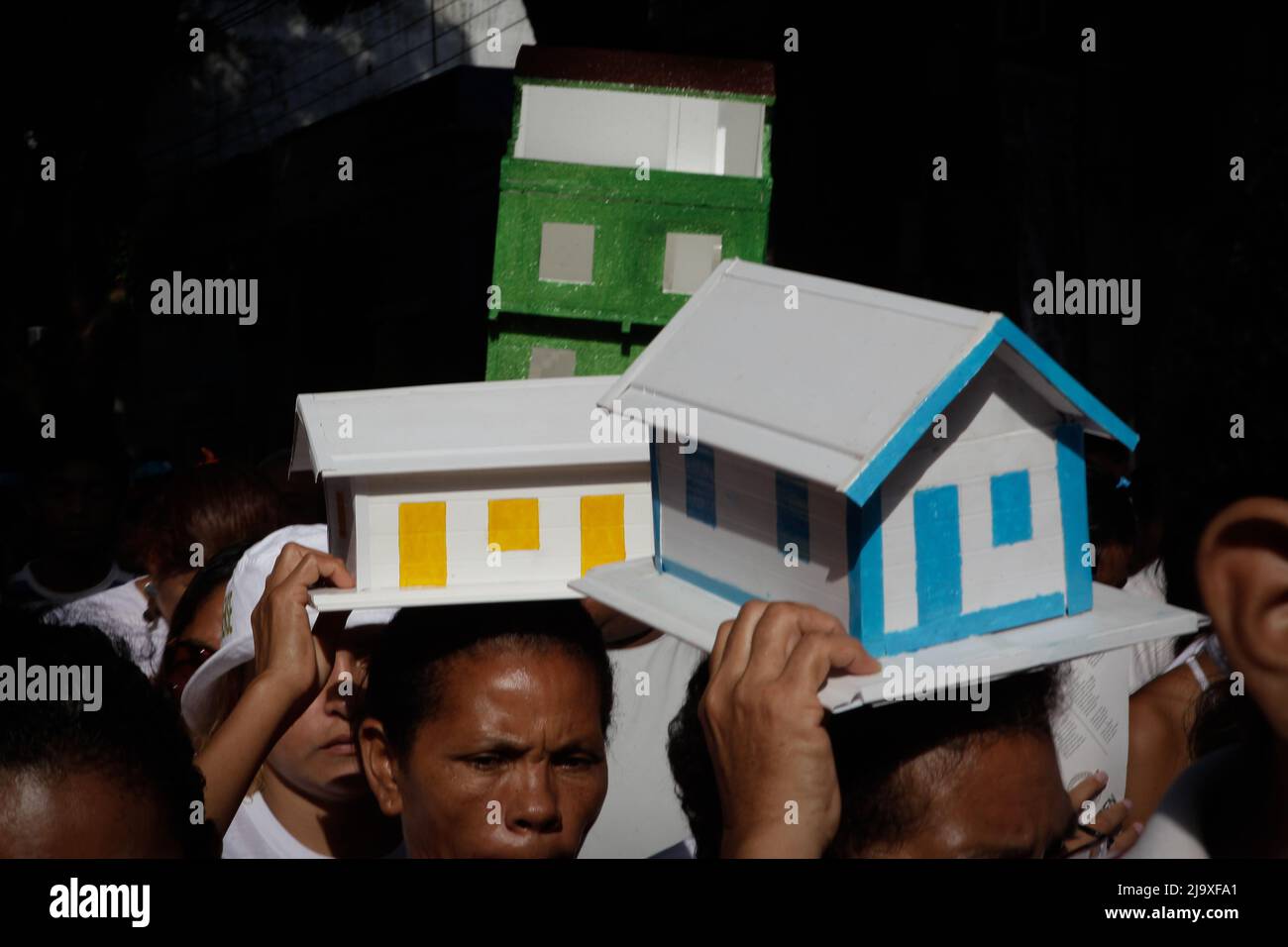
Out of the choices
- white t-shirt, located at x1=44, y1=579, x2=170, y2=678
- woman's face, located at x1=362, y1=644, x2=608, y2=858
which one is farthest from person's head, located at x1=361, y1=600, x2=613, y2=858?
white t-shirt, located at x1=44, y1=579, x2=170, y2=678

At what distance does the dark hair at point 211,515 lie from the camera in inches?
169

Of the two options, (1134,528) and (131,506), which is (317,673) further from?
(131,506)

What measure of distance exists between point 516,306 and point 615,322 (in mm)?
229

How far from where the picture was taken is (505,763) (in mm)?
2389

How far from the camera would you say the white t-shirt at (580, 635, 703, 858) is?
114 inches

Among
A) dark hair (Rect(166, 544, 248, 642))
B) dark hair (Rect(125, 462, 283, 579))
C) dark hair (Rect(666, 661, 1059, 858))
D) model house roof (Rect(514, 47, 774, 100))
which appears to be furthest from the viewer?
dark hair (Rect(125, 462, 283, 579))

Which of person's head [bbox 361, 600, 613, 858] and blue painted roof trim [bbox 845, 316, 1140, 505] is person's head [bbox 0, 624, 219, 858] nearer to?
person's head [bbox 361, 600, 613, 858]

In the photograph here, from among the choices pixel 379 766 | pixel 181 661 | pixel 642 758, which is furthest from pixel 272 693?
pixel 181 661

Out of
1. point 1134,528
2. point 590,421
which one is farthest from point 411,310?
point 590,421

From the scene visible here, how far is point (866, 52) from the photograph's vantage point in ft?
23.8

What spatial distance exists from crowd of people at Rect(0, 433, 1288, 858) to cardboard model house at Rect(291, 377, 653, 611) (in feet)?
0.36

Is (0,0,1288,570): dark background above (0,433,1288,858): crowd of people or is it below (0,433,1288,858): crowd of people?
above

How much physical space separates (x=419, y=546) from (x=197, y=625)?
1.25m

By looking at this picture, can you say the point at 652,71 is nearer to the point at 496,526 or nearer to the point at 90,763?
the point at 496,526
